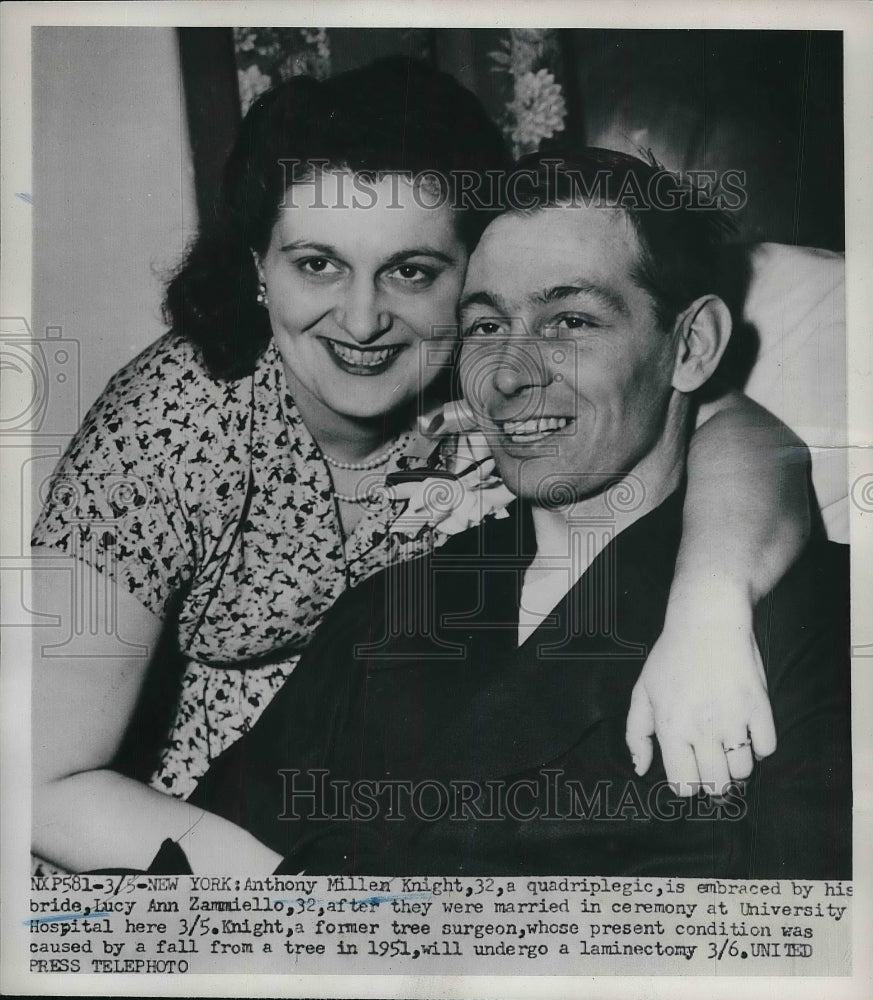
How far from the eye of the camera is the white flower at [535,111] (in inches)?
64.2

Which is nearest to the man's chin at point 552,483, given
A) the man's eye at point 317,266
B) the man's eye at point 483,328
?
the man's eye at point 483,328

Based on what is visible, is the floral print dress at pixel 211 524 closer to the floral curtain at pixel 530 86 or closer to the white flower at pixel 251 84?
the white flower at pixel 251 84

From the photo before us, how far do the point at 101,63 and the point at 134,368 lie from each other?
592mm

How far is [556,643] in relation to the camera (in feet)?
5.33

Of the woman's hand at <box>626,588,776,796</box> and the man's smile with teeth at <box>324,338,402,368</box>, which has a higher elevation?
the man's smile with teeth at <box>324,338,402,368</box>

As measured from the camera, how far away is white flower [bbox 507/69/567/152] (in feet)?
5.35

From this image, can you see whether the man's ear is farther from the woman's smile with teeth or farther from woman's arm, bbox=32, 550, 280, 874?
woman's arm, bbox=32, 550, 280, 874

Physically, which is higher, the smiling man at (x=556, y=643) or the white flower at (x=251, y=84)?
the white flower at (x=251, y=84)

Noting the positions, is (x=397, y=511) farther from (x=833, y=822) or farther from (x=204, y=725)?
(x=833, y=822)

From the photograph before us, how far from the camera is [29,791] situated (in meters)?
1.64

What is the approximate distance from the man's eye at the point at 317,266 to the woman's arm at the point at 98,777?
2.26ft

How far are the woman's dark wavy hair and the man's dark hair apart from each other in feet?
0.25

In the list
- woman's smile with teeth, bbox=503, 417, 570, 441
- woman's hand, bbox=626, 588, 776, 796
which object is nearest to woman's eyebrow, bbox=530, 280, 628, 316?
woman's smile with teeth, bbox=503, 417, 570, 441

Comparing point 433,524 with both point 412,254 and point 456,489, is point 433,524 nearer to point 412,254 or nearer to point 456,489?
point 456,489
